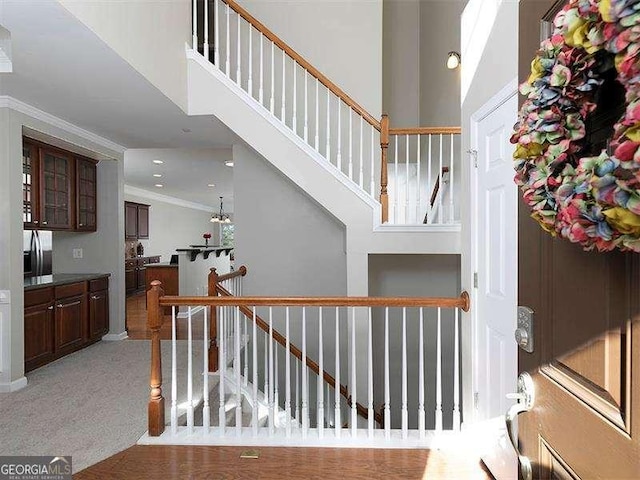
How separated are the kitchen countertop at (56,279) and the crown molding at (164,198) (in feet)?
16.3

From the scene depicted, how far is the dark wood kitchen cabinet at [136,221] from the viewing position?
8758mm

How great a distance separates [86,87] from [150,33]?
0.67 m

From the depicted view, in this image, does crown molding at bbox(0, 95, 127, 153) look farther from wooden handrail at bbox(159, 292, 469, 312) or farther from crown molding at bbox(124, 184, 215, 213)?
crown molding at bbox(124, 184, 215, 213)

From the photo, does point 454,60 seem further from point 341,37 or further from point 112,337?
point 112,337

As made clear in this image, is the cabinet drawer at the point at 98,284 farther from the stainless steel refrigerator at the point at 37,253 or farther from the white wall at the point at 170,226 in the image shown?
the white wall at the point at 170,226

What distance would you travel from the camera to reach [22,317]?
321 cm

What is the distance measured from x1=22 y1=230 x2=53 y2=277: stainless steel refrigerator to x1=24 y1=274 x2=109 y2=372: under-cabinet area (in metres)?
0.31

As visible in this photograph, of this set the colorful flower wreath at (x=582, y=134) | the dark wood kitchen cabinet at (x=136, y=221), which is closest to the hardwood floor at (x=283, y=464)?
the colorful flower wreath at (x=582, y=134)

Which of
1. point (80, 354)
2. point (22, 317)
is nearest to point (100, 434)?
point (22, 317)

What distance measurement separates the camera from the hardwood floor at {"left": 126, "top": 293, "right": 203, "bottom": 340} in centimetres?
490

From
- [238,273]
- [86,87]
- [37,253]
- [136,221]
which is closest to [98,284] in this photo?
[37,253]

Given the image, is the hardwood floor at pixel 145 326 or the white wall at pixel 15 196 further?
the hardwood floor at pixel 145 326

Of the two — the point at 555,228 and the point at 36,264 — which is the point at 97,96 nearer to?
the point at 36,264

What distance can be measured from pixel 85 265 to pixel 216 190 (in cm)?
562
